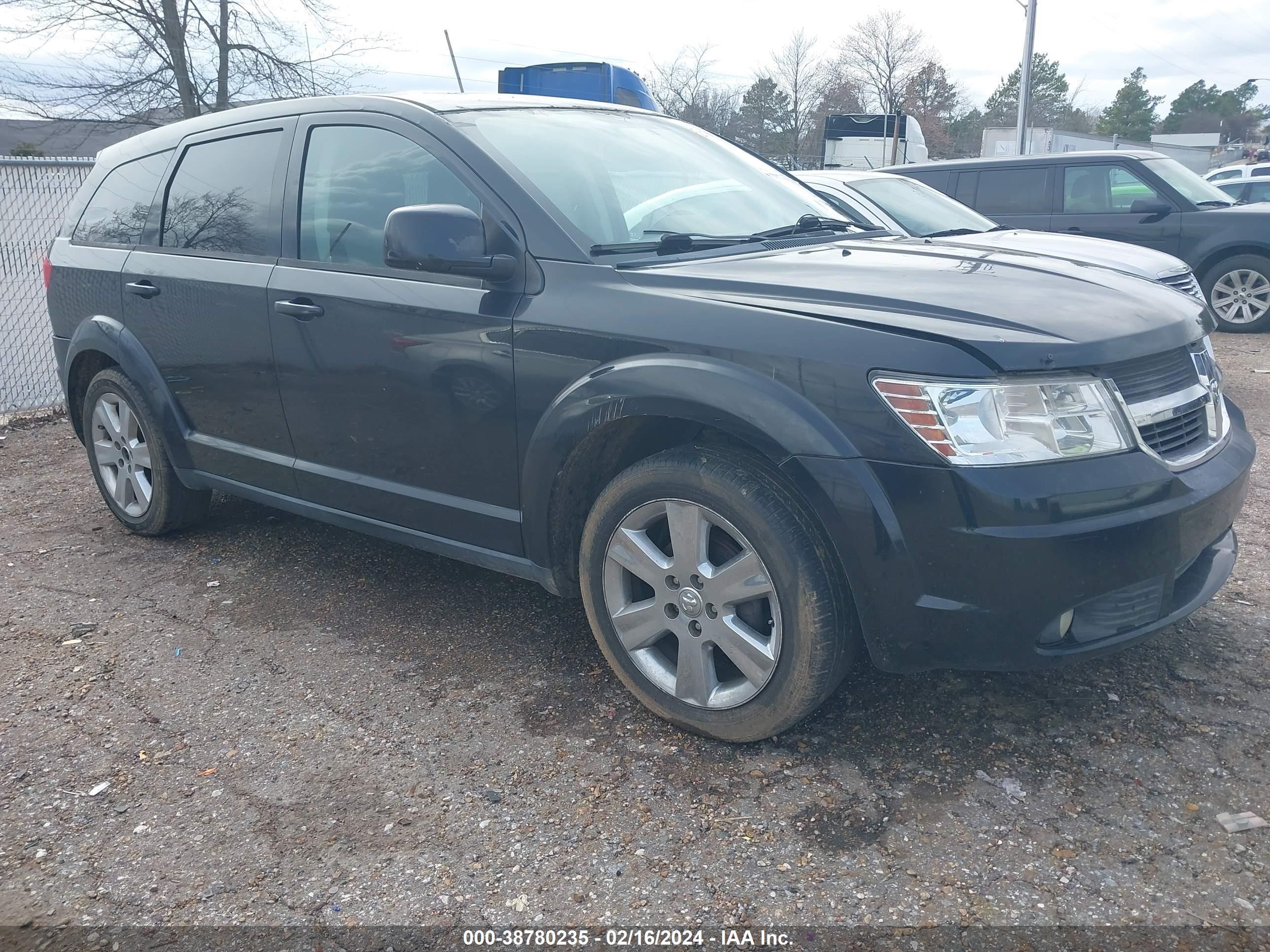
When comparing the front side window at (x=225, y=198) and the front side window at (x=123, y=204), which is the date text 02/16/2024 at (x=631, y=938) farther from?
the front side window at (x=123, y=204)

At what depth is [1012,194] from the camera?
10.5 m

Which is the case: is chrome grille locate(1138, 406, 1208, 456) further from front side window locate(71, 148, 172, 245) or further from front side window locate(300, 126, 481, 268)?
front side window locate(71, 148, 172, 245)

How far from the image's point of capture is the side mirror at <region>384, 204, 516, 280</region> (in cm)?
287

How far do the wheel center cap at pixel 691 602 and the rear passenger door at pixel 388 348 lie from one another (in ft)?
2.10

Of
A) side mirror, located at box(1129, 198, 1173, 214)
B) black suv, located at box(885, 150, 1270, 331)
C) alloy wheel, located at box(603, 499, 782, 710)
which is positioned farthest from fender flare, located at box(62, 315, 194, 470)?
side mirror, located at box(1129, 198, 1173, 214)

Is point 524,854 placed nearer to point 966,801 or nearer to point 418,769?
point 418,769

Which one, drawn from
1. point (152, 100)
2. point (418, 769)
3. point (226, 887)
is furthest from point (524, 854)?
point (152, 100)

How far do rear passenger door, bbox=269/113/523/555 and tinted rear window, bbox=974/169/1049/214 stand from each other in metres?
8.57

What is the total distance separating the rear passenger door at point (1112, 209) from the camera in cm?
999

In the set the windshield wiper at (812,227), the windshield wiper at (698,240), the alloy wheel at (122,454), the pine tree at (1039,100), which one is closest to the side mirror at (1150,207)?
the windshield wiper at (812,227)

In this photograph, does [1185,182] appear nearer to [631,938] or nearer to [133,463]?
[133,463]

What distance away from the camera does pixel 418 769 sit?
279cm

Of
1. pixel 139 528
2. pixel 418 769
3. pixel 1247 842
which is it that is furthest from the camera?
pixel 139 528

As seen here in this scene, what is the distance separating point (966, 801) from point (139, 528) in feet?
12.8
